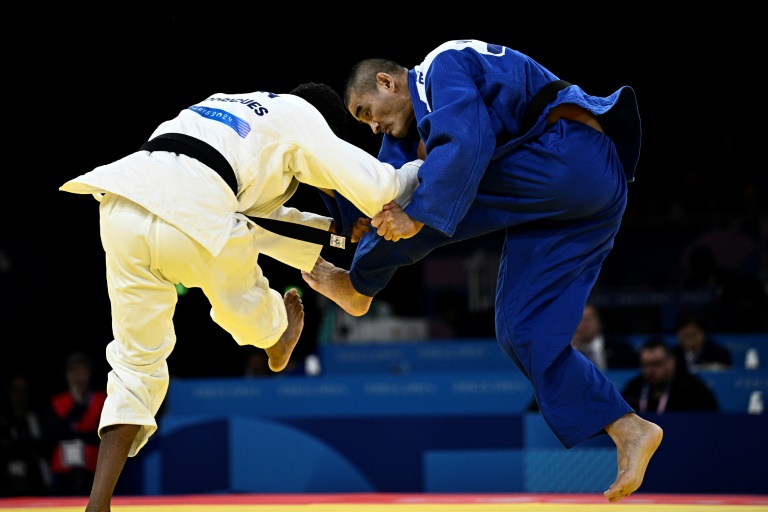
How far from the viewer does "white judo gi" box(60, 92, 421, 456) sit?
8.45ft

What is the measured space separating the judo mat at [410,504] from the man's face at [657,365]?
138 cm

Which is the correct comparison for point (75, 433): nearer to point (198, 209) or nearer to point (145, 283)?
point (145, 283)

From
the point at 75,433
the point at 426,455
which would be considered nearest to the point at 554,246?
the point at 426,455

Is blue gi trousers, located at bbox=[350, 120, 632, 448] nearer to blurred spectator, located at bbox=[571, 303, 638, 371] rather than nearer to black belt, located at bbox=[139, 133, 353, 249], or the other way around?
black belt, located at bbox=[139, 133, 353, 249]

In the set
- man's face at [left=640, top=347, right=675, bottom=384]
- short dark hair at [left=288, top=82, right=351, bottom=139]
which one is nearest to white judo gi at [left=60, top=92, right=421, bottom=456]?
short dark hair at [left=288, top=82, right=351, bottom=139]

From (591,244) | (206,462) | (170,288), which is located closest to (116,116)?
(206,462)

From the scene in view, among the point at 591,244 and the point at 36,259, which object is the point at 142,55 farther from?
the point at 36,259

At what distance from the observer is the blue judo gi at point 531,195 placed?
2688 millimetres

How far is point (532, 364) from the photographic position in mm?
2818

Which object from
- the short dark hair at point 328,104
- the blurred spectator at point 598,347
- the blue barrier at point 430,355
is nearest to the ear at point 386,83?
the short dark hair at point 328,104

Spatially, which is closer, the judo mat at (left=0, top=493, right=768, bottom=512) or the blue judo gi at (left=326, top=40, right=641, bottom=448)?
the blue judo gi at (left=326, top=40, right=641, bottom=448)

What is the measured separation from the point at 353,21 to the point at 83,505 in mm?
4088

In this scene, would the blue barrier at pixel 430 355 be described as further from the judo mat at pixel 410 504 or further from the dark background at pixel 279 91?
the judo mat at pixel 410 504

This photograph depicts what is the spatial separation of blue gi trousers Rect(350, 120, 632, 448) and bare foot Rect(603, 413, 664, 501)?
0.12 feet
